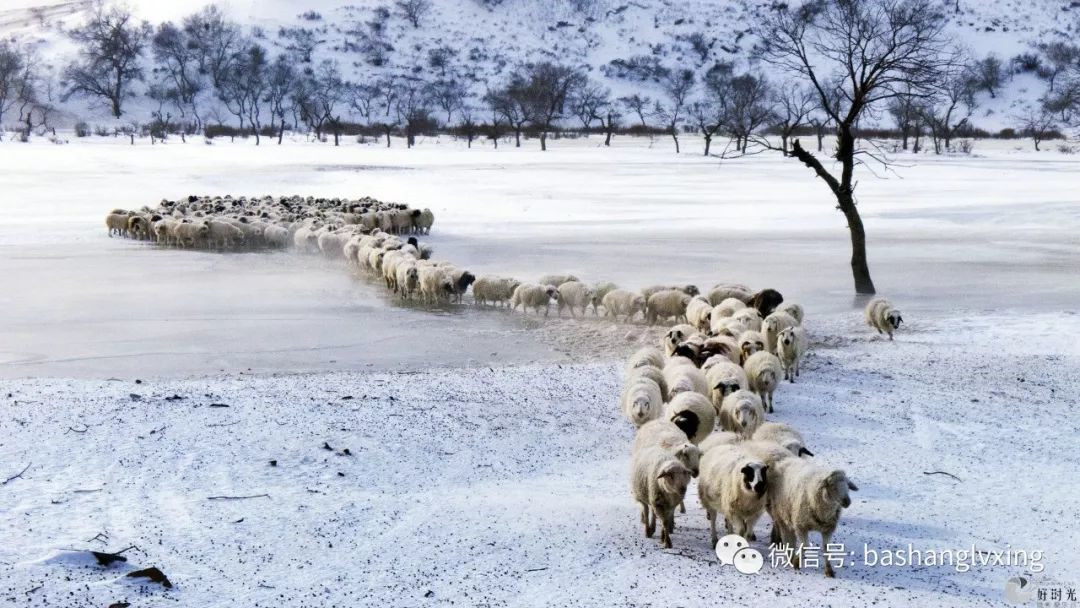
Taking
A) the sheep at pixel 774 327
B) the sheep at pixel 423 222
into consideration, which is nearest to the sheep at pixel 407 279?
the sheep at pixel 774 327

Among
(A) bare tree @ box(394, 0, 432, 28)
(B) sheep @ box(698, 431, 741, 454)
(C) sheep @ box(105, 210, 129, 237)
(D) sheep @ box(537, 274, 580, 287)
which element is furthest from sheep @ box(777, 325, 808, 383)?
(A) bare tree @ box(394, 0, 432, 28)

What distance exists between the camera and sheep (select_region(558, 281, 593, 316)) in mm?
14422

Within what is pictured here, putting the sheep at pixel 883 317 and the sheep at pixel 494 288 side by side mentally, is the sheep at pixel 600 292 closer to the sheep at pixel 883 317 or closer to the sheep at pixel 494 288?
the sheep at pixel 494 288

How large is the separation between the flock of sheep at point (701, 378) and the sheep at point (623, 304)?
2 cm

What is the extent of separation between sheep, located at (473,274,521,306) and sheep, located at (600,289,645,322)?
5.12ft

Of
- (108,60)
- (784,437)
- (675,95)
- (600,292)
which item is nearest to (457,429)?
(784,437)

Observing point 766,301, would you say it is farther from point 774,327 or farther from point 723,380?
point 723,380

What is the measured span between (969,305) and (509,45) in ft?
295

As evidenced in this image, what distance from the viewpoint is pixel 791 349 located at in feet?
33.9

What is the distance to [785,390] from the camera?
10.2m

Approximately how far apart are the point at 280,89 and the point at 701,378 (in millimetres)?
83018

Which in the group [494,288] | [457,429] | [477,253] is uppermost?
[494,288]

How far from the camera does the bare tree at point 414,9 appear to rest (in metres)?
105

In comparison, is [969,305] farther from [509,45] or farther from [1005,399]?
[509,45]
